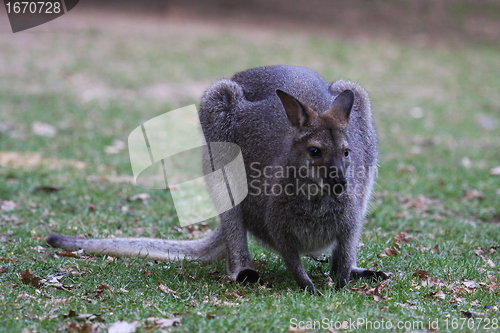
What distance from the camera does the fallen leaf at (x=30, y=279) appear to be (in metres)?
4.38

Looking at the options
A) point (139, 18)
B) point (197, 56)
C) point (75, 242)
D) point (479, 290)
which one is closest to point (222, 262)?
point (75, 242)

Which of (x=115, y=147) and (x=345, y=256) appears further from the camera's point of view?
(x=115, y=147)

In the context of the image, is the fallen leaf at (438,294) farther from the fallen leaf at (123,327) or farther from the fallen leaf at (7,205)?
the fallen leaf at (7,205)

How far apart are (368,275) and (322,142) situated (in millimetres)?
1240

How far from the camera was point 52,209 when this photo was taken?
6434 millimetres

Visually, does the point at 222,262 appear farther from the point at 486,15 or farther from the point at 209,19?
the point at 486,15

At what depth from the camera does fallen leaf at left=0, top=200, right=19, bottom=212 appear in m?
6.39

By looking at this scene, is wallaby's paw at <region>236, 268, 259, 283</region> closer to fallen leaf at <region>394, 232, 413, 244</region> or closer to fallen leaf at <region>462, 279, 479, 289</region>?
fallen leaf at <region>462, 279, 479, 289</region>

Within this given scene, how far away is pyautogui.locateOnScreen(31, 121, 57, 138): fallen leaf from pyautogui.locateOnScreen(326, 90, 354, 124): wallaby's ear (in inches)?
259

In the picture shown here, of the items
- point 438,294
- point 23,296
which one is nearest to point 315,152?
point 438,294

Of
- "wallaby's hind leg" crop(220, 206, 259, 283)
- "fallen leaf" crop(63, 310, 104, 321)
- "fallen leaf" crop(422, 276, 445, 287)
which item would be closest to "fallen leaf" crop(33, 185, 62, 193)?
"wallaby's hind leg" crop(220, 206, 259, 283)

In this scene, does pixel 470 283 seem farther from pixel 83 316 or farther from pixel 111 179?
pixel 111 179

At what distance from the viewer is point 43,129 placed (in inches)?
389

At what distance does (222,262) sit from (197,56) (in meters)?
11.2
